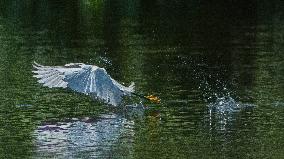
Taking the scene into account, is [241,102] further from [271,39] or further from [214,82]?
[271,39]

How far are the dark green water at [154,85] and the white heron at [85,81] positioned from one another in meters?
0.59

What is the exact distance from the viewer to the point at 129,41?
49.5m

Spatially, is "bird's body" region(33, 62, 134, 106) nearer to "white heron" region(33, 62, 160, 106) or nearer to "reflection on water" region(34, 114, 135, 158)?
"white heron" region(33, 62, 160, 106)

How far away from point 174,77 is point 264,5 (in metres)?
37.4

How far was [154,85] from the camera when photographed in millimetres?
35250

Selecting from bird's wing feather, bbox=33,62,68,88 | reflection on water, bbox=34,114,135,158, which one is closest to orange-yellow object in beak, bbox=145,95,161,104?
reflection on water, bbox=34,114,135,158

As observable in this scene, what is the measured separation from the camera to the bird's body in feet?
95.6

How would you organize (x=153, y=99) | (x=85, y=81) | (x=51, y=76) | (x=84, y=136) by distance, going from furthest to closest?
1. (x=153, y=99)
2. (x=51, y=76)
3. (x=85, y=81)
4. (x=84, y=136)

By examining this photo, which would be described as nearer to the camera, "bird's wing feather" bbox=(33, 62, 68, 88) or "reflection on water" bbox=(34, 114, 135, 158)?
"reflection on water" bbox=(34, 114, 135, 158)

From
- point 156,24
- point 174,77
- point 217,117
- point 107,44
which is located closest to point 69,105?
point 217,117

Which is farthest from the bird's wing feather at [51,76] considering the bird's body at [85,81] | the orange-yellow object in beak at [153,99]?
the orange-yellow object in beak at [153,99]

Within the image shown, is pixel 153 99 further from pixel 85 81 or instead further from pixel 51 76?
pixel 51 76

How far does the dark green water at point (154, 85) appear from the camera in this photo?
85.1ft

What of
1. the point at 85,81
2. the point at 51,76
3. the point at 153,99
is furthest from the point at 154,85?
the point at 51,76
